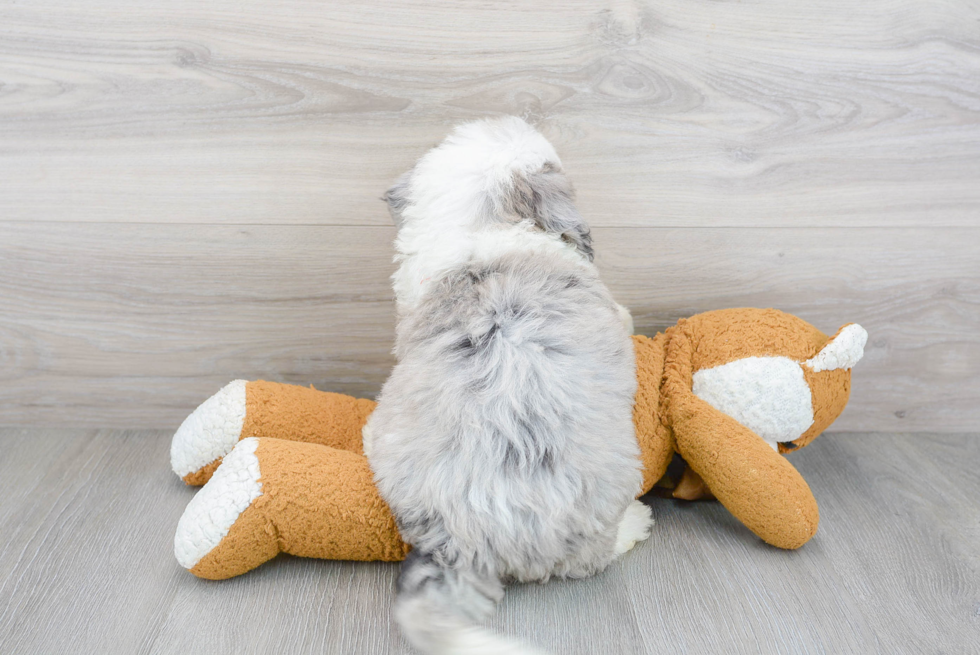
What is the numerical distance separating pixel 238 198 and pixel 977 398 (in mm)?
1782

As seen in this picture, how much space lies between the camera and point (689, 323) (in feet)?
4.61

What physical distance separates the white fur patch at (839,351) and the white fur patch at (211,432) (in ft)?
3.59

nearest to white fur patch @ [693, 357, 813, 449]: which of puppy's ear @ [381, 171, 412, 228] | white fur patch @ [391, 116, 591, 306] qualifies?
white fur patch @ [391, 116, 591, 306]

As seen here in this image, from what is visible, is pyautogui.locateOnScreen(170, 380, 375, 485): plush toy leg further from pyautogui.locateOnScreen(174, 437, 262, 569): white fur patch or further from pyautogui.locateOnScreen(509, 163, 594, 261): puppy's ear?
pyautogui.locateOnScreen(509, 163, 594, 261): puppy's ear

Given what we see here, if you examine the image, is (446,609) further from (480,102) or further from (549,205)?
(480,102)

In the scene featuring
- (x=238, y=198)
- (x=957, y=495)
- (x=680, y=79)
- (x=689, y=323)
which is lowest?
(x=957, y=495)

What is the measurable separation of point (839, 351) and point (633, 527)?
0.50 m

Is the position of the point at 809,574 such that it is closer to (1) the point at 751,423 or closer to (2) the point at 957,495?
(1) the point at 751,423

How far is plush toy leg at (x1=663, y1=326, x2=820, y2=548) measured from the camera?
119 cm

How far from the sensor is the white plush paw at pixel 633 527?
124 cm

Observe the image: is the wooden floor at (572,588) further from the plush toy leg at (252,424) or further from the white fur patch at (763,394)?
the white fur patch at (763,394)

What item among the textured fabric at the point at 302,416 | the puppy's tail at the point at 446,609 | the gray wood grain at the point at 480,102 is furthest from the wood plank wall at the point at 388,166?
the puppy's tail at the point at 446,609

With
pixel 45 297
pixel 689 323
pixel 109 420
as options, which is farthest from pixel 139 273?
pixel 689 323

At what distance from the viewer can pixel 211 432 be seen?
4.44 feet
